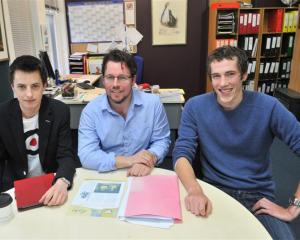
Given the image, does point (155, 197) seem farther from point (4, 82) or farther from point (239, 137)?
point (4, 82)

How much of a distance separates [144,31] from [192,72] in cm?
109

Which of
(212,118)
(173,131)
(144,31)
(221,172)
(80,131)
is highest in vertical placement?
(144,31)

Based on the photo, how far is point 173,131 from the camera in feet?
11.1

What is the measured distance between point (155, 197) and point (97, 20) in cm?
427

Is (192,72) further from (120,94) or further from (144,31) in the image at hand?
(120,94)

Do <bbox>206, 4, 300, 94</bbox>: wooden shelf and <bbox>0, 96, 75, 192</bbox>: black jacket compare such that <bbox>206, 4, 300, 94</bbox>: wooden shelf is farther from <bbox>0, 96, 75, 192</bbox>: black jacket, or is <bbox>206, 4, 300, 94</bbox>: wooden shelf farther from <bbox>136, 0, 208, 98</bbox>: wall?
<bbox>0, 96, 75, 192</bbox>: black jacket

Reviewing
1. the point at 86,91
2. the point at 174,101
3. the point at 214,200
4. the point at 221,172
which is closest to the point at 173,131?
the point at 174,101

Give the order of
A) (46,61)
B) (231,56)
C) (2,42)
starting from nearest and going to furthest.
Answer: (231,56) → (2,42) → (46,61)

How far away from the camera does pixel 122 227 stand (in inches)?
40.1

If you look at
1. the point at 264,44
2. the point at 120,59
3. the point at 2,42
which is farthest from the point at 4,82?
the point at 264,44

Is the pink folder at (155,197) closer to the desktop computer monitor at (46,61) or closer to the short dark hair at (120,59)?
the short dark hair at (120,59)

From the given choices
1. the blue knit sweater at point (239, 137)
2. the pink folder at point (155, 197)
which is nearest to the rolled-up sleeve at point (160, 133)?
the blue knit sweater at point (239, 137)

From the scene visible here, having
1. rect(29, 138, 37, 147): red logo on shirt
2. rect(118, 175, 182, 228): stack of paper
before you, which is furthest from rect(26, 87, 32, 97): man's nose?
rect(118, 175, 182, 228): stack of paper

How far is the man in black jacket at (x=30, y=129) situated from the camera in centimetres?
150
